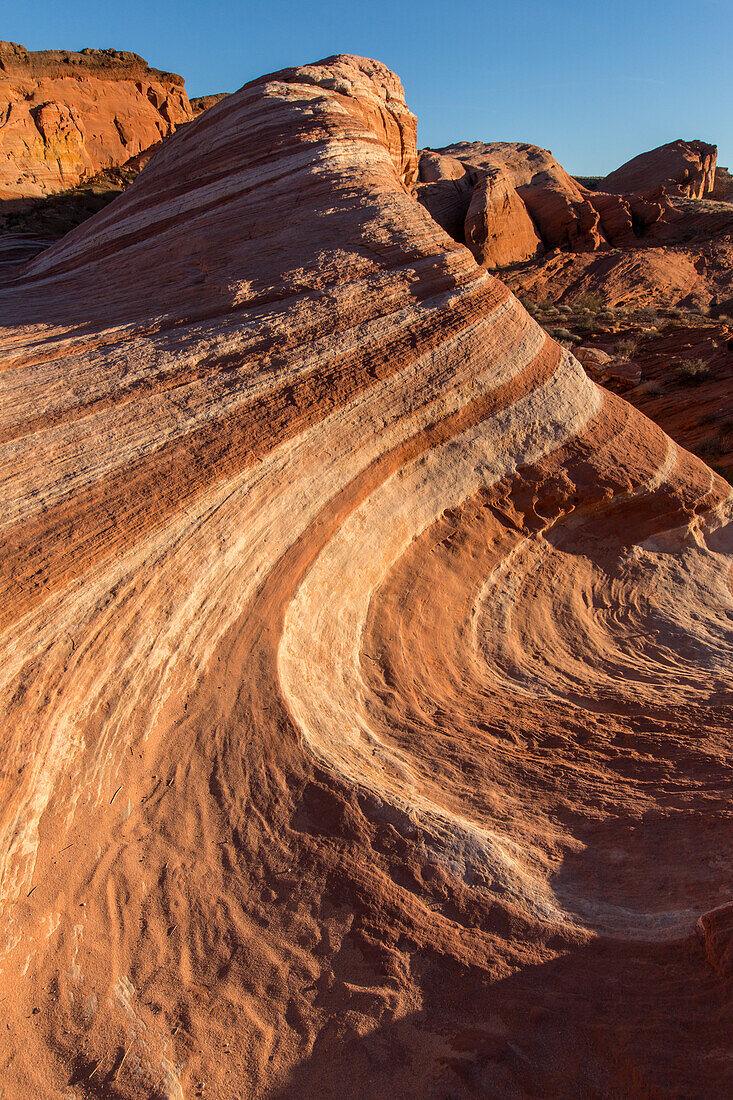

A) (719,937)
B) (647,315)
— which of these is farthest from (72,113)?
(719,937)

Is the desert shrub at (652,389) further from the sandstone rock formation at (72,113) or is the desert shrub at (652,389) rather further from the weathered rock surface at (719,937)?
the sandstone rock formation at (72,113)

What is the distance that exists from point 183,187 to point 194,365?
3.75 metres

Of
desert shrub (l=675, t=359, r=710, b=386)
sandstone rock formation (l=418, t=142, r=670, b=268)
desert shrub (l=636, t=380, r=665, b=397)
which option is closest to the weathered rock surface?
desert shrub (l=636, t=380, r=665, b=397)

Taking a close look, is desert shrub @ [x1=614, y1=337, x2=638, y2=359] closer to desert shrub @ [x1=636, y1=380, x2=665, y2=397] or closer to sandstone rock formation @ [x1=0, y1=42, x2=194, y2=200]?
desert shrub @ [x1=636, y1=380, x2=665, y2=397]

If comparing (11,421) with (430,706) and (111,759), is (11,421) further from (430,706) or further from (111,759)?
(430,706)

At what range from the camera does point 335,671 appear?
4.26 m

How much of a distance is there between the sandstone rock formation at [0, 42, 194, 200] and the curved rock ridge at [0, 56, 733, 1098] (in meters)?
15.6

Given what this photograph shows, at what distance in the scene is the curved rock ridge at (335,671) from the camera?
264 centimetres

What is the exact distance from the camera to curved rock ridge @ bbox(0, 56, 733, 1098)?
264 centimetres

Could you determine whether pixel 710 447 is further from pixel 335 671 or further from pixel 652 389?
pixel 335 671

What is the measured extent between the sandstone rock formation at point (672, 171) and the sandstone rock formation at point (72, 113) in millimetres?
27844

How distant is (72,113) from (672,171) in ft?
111

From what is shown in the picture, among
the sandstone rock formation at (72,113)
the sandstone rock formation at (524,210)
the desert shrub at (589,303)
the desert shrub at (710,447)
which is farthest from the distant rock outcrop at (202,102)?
the desert shrub at (710,447)

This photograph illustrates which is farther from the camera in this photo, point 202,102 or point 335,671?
point 202,102
